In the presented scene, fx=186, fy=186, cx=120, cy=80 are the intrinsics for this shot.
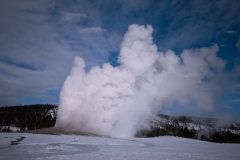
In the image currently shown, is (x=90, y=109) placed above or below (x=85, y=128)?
above

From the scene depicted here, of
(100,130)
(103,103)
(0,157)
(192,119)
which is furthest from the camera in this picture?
(192,119)

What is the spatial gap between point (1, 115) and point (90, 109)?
107 m

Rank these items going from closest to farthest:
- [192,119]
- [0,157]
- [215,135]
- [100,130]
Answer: [0,157] → [100,130] → [215,135] → [192,119]

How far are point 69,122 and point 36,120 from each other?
72.4m

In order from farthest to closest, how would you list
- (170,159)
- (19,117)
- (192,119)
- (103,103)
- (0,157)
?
1. (192,119)
2. (19,117)
3. (103,103)
4. (170,159)
5. (0,157)

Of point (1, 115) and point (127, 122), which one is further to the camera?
point (1, 115)

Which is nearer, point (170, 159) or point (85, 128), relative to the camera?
point (170, 159)

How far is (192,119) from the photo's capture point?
17675 centimetres

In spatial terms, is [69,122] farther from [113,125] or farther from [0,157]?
[0,157]

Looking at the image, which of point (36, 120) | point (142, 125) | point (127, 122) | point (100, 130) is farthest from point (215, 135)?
point (36, 120)

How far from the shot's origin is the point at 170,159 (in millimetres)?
11945

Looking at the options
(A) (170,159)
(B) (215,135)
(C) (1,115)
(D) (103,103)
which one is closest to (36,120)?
(C) (1,115)

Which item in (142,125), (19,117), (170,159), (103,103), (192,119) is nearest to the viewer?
(170,159)

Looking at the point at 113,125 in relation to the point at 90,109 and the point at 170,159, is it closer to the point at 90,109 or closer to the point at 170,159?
the point at 90,109
